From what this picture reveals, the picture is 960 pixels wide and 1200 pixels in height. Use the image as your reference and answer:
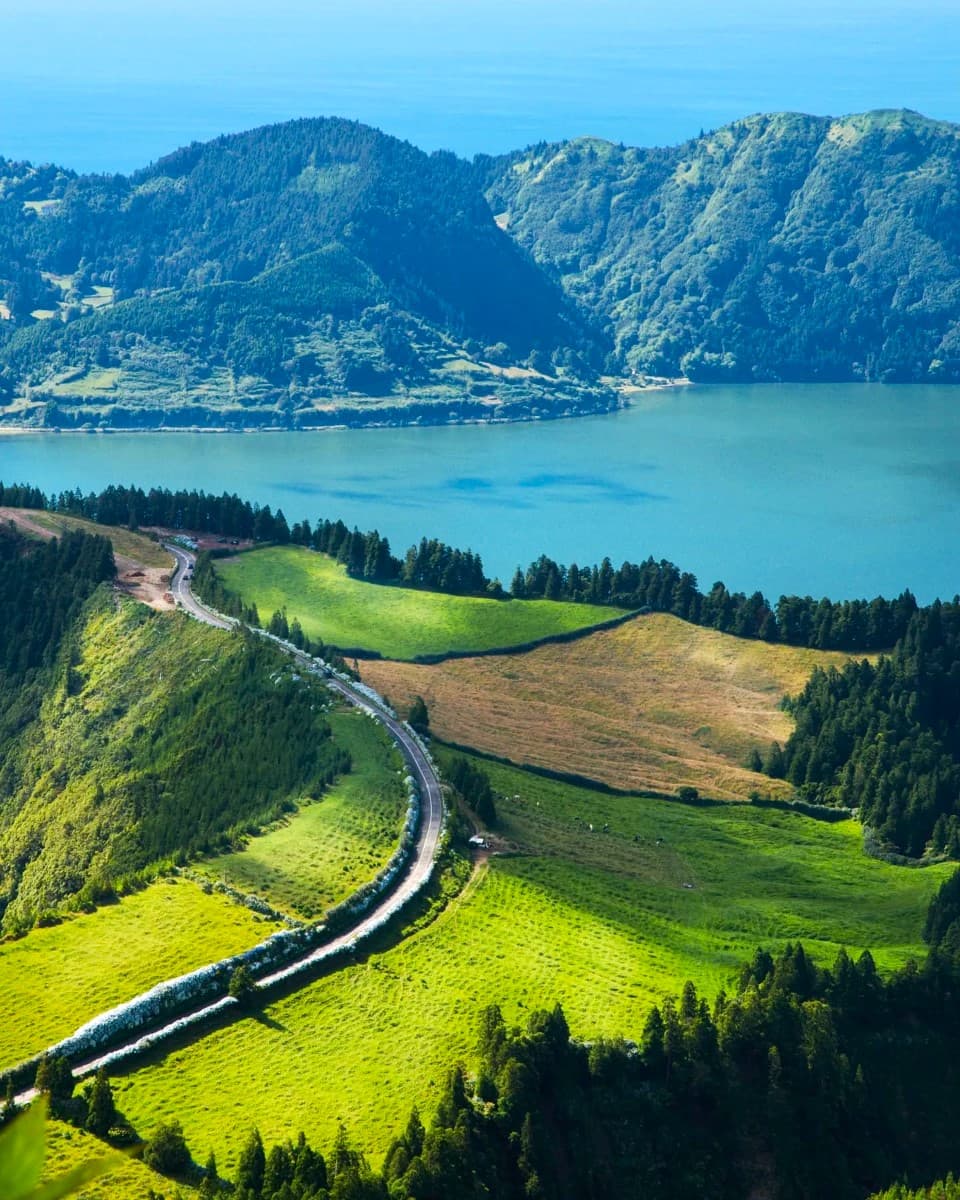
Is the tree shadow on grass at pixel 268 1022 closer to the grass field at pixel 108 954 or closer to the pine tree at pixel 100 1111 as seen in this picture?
the grass field at pixel 108 954

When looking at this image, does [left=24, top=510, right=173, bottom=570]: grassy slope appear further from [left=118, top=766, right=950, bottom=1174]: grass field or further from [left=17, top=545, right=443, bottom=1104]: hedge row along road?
[left=118, top=766, right=950, bottom=1174]: grass field

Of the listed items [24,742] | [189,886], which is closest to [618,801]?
[189,886]

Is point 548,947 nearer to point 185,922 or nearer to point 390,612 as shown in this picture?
point 185,922

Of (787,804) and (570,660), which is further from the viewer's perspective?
(570,660)

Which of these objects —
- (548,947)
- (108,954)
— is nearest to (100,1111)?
(108,954)

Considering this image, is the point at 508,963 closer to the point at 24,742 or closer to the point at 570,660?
the point at 24,742
